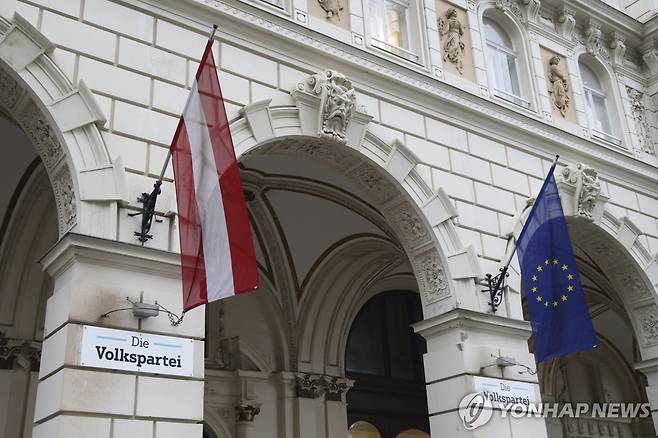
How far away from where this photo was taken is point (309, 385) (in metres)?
15.7

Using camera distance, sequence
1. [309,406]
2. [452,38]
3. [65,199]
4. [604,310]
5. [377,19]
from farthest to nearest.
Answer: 1. [604,310]
2. [309,406]
3. [452,38]
4. [377,19]
5. [65,199]

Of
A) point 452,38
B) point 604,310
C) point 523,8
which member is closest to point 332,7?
point 452,38

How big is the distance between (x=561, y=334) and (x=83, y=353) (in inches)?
261

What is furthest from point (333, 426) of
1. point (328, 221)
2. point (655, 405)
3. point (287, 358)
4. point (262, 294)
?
point (655, 405)

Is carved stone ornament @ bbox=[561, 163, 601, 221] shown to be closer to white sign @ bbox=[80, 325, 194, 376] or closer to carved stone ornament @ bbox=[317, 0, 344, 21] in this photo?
carved stone ornament @ bbox=[317, 0, 344, 21]

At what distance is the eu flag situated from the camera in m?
11.1

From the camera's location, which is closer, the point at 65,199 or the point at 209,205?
the point at 209,205

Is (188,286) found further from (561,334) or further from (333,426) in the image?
(333,426)

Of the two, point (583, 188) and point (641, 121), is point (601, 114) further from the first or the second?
point (583, 188)

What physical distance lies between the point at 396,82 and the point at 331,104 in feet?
5.27

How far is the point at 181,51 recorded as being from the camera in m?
10.2

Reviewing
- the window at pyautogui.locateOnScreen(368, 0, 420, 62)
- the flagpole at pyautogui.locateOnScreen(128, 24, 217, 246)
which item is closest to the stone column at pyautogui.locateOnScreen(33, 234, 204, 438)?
the flagpole at pyautogui.locateOnScreen(128, 24, 217, 246)

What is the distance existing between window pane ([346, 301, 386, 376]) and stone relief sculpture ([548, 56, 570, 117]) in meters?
6.02

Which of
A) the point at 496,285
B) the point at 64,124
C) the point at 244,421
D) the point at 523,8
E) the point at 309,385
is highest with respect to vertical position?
the point at 523,8
